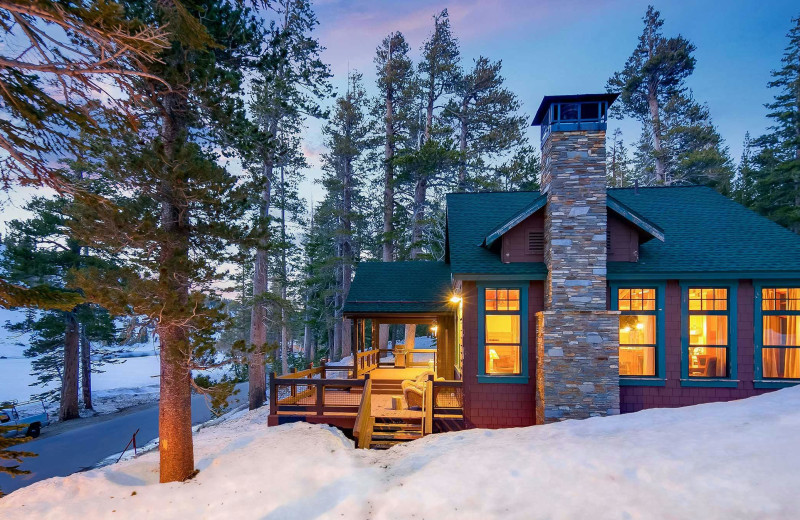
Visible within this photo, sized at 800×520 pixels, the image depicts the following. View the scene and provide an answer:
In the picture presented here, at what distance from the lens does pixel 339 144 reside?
910 inches

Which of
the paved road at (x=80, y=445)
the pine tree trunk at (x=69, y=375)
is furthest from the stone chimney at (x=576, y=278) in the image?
the pine tree trunk at (x=69, y=375)

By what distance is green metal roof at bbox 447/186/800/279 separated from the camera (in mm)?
7852

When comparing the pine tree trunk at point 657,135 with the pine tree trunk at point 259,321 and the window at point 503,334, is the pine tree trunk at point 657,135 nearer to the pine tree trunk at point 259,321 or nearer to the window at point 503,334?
the window at point 503,334

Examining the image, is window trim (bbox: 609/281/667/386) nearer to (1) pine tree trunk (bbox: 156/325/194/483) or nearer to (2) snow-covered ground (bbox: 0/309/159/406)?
(1) pine tree trunk (bbox: 156/325/194/483)

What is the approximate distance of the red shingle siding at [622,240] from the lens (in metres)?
8.21

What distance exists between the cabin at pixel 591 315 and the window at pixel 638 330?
25mm

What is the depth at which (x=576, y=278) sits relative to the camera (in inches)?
303

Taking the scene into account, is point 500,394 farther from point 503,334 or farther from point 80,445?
point 80,445

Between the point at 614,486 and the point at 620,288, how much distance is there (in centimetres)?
488

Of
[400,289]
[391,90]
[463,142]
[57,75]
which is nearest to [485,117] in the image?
[463,142]

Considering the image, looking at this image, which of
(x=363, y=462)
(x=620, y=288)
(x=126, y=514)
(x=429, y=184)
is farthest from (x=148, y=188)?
(x=429, y=184)

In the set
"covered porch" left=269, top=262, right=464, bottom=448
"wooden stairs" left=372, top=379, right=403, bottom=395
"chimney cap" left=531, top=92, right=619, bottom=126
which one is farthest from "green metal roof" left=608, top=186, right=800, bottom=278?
"wooden stairs" left=372, top=379, right=403, bottom=395

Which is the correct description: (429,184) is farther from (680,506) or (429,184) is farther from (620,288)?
(680,506)

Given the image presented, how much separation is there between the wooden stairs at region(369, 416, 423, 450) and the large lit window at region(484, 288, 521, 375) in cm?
235
